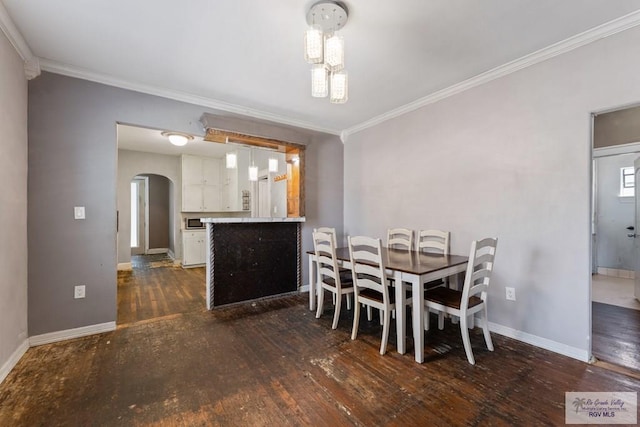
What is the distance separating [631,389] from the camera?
1784 millimetres

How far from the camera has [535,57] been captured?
2.36 m

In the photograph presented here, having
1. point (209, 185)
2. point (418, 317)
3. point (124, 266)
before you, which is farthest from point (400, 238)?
point (124, 266)

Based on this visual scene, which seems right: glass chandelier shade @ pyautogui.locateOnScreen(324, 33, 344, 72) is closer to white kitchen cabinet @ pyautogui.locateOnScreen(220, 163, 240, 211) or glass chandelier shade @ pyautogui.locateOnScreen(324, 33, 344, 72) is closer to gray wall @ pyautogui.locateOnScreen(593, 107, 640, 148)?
gray wall @ pyautogui.locateOnScreen(593, 107, 640, 148)

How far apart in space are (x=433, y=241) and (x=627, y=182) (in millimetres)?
4363

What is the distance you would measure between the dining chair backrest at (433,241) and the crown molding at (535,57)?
1.53 metres

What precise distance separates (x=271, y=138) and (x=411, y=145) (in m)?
1.82

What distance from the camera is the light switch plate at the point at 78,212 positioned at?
2.59 m

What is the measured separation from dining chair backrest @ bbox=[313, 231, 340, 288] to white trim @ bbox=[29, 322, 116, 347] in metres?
2.18

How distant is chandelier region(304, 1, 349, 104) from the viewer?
1733 millimetres

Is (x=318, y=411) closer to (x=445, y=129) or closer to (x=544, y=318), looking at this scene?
(x=544, y=318)

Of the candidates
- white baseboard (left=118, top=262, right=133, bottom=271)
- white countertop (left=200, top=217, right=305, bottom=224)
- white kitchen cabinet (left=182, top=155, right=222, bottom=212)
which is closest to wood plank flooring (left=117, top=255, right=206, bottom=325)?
white baseboard (left=118, top=262, right=133, bottom=271)

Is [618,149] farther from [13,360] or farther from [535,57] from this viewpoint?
[13,360]

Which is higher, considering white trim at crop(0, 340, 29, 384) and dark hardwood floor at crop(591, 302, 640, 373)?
white trim at crop(0, 340, 29, 384)

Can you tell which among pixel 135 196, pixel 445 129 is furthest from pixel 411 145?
pixel 135 196
